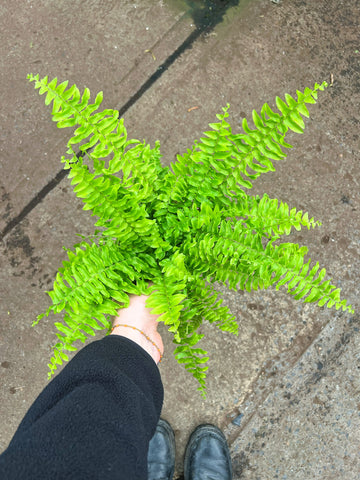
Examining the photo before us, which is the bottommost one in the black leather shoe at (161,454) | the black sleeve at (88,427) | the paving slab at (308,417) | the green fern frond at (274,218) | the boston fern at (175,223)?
the black leather shoe at (161,454)

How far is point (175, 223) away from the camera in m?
1.90

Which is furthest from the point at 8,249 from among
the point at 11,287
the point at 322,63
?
the point at 322,63

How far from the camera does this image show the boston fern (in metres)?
1.57

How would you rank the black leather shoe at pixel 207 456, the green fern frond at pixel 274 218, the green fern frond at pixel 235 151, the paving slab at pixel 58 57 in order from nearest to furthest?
1. the green fern frond at pixel 235 151
2. the green fern frond at pixel 274 218
3. the black leather shoe at pixel 207 456
4. the paving slab at pixel 58 57

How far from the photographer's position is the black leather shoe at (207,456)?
2.76m

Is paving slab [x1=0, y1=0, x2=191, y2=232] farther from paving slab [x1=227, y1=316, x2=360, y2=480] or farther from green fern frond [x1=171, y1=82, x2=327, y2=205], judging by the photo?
paving slab [x1=227, y1=316, x2=360, y2=480]

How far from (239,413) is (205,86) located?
247 centimetres

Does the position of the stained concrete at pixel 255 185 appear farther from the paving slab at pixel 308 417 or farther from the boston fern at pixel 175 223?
the boston fern at pixel 175 223

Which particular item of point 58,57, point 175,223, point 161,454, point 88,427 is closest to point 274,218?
point 175,223

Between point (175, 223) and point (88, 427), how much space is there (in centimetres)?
99

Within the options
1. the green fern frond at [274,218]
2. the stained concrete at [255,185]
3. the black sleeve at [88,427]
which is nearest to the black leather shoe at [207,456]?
the stained concrete at [255,185]

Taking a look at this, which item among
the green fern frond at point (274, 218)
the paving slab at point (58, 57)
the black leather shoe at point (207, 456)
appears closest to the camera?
the green fern frond at point (274, 218)

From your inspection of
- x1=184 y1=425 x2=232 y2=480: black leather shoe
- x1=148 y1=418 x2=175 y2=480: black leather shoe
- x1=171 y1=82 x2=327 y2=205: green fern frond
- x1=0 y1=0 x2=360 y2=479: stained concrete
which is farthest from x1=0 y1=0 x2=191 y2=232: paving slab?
x1=184 y1=425 x2=232 y2=480: black leather shoe

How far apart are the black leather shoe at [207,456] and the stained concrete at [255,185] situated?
84 millimetres
